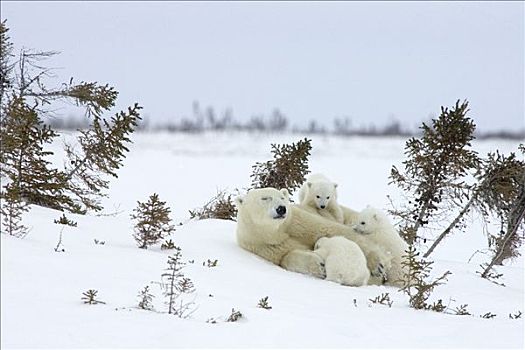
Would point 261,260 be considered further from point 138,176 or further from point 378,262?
point 138,176

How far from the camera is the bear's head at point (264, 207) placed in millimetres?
8279

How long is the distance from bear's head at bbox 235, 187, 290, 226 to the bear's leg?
0.49m

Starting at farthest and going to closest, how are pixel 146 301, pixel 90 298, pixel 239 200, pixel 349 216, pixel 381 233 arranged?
1. pixel 349 216
2. pixel 239 200
3. pixel 381 233
4. pixel 146 301
5. pixel 90 298

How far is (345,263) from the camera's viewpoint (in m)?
7.62

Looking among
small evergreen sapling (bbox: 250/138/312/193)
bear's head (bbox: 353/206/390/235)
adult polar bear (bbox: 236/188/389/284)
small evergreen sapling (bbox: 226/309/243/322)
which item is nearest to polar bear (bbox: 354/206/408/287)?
bear's head (bbox: 353/206/390/235)

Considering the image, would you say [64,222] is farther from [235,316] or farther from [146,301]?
[235,316]

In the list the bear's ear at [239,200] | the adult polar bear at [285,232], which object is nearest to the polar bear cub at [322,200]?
the adult polar bear at [285,232]

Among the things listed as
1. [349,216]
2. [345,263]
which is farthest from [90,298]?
[349,216]

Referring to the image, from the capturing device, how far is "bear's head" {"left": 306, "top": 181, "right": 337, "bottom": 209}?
972cm

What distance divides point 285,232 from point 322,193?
1252 millimetres

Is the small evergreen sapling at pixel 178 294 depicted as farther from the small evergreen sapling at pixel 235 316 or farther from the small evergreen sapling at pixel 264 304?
the small evergreen sapling at pixel 264 304

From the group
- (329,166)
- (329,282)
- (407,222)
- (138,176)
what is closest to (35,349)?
(329,282)

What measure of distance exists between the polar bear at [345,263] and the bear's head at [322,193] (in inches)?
66.4

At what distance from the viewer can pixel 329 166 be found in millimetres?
43969
